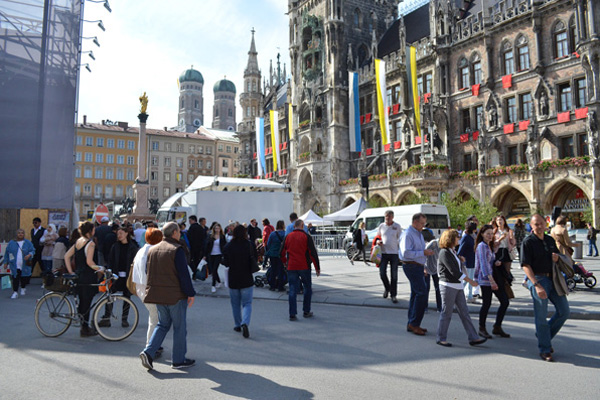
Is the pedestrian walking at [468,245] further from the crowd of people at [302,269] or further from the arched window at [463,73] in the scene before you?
the arched window at [463,73]

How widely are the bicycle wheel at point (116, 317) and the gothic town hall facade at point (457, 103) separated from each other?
2575 centimetres

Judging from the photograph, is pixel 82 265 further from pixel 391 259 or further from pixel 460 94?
pixel 460 94

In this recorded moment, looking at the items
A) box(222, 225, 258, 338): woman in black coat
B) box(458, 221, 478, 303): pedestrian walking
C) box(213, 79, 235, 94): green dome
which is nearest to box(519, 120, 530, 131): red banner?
box(458, 221, 478, 303): pedestrian walking

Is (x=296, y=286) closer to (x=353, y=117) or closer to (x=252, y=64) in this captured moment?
(x=353, y=117)

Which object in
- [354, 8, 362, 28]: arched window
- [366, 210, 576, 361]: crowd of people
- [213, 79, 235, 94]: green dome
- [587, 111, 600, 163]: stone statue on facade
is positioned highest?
[213, 79, 235, 94]: green dome

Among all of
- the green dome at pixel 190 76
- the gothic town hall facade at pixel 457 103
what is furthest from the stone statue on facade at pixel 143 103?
the green dome at pixel 190 76

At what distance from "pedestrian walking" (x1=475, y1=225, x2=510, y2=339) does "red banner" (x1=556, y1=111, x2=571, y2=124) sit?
25432 mm

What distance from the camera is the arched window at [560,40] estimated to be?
28688 millimetres

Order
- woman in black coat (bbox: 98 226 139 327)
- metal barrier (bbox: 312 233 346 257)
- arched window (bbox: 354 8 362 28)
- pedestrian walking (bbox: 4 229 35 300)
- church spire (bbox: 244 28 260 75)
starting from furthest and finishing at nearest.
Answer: church spire (bbox: 244 28 260 75) → arched window (bbox: 354 8 362 28) → metal barrier (bbox: 312 233 346 257) → pedestrian walking (bbox: 4 229 35 300) → woman in black coat (bbox: 98 226 139 327)

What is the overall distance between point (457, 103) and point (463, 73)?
7.79 ft

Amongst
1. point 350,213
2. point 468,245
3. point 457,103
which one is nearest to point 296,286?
point 468,245

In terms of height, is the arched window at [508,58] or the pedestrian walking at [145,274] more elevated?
the arched window at [508,58]

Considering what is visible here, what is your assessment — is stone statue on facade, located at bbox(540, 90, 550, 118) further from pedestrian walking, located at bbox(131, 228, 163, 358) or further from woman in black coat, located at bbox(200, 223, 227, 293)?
pedestrian walking, located at bbox(131, 228, 163, 358)

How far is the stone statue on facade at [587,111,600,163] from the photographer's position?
2545 centimetres
